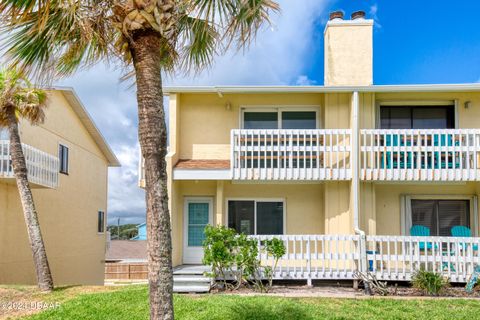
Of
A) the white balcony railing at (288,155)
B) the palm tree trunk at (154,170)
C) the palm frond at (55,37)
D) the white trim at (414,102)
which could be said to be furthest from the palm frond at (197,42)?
the white trim at (414,102)

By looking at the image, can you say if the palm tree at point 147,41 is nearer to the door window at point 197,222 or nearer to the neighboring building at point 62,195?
the neighboring building at point 62,195

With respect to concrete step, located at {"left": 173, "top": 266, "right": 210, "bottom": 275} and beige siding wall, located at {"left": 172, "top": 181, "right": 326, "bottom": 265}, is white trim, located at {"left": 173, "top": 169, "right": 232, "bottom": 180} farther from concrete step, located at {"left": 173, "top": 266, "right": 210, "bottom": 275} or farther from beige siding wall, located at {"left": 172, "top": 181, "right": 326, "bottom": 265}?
concrete step, located at {"left": 173, "top": 266, "right": 210, "bottom": 275}

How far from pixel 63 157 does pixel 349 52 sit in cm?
1434

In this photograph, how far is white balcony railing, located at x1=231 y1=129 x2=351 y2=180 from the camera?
13.0 meters

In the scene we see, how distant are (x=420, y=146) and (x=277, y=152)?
4.03 m

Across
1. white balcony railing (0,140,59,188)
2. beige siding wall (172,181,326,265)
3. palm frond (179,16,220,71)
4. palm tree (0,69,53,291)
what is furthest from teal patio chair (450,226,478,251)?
white balcony railing (0,140,59,188)

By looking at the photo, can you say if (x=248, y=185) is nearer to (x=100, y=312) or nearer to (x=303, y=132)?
(x=303, y=132)

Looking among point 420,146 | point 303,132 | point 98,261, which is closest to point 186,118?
point 303,132

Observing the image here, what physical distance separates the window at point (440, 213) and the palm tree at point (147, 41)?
9.72 metres

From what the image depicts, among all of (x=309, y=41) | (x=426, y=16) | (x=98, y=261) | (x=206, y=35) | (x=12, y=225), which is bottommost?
(x=98, y=261)

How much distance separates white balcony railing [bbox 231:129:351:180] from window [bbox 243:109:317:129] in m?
1.19

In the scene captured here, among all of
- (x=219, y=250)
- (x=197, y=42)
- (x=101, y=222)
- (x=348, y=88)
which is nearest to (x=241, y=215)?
(x=219, y=250)

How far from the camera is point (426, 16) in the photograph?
1738 cm

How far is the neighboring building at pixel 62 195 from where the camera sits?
1656cm
